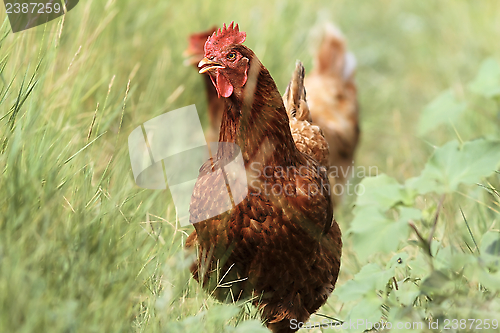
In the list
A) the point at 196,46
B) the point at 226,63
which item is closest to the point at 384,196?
the point at 226,63

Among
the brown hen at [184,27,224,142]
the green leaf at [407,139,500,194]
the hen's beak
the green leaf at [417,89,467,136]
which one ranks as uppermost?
the hen's beak

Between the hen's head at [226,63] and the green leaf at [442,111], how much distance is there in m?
0.81

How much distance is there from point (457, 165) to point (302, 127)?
5.01 ft

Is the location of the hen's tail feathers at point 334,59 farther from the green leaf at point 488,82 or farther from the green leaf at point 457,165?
the green leaf at point 457,165

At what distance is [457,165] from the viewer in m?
1.37

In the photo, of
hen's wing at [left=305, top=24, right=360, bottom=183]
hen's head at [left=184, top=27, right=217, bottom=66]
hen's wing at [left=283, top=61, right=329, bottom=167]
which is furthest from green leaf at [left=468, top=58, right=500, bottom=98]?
hen's head at [left=184, top=27, right=217, bottom=66]

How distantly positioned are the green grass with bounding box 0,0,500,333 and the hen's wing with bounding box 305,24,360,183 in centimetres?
28

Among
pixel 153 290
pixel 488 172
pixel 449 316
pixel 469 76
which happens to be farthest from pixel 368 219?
pixel 469 76

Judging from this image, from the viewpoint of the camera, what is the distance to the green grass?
1415 mm

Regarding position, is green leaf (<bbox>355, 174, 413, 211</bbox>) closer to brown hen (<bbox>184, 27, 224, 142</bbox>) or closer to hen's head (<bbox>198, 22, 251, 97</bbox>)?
hen's head (<bbox>198, 22, 251, 97</bbox>)

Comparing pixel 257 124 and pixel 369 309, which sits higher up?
pixel 257 124

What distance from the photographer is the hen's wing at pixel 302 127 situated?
273cm

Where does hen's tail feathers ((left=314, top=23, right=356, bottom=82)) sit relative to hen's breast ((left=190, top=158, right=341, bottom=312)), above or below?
below

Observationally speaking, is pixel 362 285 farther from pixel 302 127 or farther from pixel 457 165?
pixel 302 127
